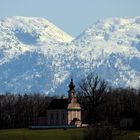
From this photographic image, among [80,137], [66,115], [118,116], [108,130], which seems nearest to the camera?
[108,130]

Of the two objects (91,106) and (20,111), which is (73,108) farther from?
(20,111)

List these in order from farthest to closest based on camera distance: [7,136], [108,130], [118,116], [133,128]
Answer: [118,116], [133,128], [7,136], [108,130]

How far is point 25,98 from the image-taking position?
611 feet

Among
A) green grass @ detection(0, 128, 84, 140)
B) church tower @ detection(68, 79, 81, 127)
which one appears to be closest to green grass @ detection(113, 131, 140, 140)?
green grass @ detection(0, 128, 84, 140)

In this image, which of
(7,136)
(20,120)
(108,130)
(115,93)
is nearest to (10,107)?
(20,120)

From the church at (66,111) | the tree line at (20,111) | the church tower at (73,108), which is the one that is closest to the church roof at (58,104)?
the church at (66,111)

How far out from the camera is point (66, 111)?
15725cm

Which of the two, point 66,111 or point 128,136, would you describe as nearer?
point 128,136

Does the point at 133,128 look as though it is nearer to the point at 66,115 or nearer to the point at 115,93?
the point at 66,115

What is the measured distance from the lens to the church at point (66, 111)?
155 metres

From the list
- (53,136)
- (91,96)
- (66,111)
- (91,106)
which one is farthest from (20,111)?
(53,136)

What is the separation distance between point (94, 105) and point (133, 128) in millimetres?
17017

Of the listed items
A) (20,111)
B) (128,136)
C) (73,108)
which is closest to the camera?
(128,136)

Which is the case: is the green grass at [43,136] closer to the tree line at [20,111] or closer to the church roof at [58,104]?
the church roof at [58,104]
